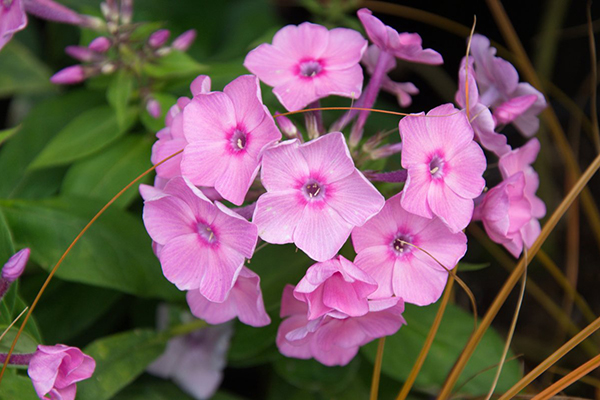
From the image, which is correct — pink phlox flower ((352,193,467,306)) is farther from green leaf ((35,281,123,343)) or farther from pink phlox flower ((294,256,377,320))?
green leaf ((35,281,123,343))

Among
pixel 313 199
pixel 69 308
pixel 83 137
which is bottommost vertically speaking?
pixel 69 308

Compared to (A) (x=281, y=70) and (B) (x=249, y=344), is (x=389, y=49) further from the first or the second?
(B) (x=249, y=344)

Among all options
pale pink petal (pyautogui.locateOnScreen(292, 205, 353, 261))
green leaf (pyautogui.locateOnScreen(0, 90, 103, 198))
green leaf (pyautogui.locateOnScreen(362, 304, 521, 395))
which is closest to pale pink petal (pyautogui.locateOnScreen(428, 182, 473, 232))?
pale pink petal (pyautogui.locateOnScreen(292, 205, 353, 261))

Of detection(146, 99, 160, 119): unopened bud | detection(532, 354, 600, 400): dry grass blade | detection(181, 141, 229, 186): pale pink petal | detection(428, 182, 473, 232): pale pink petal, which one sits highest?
detection(181, 141, 229, 186): pale pink petal

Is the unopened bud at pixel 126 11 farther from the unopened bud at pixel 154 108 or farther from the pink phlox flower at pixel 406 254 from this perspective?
the pink phlox flower at pixel 406 254

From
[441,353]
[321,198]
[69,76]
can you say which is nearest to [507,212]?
[321,198]

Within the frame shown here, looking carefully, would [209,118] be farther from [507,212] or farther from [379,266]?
[507,212]
